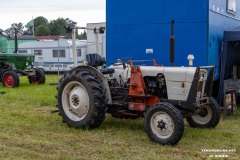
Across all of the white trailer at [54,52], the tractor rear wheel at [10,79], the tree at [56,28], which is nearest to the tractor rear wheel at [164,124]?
the tractor rear wheel at [10,79]

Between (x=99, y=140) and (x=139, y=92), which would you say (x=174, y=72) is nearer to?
(x=139, y=92)

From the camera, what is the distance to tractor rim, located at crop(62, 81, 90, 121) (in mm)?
6426

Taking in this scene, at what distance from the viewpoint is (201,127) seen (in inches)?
262

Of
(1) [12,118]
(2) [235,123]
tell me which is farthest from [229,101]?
(1) [12,118]

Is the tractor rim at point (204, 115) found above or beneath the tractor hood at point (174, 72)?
beneath

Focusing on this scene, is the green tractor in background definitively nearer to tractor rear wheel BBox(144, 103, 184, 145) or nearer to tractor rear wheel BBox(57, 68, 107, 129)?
tractor rear wheel BBox(57, 68, 107, 129)

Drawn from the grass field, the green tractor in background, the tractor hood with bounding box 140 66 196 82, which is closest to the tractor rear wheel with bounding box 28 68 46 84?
the green tractor in background

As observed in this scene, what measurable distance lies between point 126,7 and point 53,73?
52.3 ft

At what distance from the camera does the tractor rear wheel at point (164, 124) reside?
5375mm

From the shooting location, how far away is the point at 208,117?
21.8ft

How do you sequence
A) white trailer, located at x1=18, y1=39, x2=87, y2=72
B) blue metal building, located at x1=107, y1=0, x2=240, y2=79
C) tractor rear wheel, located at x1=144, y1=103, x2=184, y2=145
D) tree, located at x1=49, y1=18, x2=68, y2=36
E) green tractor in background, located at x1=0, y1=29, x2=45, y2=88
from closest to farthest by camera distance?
tractor rear wheel, located at x1=144, y1=103, x2=184, y2=145, blue metal building, located at x1=107, y1=0, x2=240, y2=79, green tractor in background, located at x1=0, y1=29, x2=45, y2=88, white trailer, located at x1=18, y1=39, x2=87, y2=72, tree, located at x1=49, y1=18, x2=68, y2=36

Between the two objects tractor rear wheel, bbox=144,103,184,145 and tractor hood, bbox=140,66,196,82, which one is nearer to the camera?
tractor rear wheel, bbox=144,103,184,145

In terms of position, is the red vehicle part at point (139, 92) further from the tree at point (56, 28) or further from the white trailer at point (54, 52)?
the tree at point (56, 28)

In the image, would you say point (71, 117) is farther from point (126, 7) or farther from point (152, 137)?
point (126, 7)
